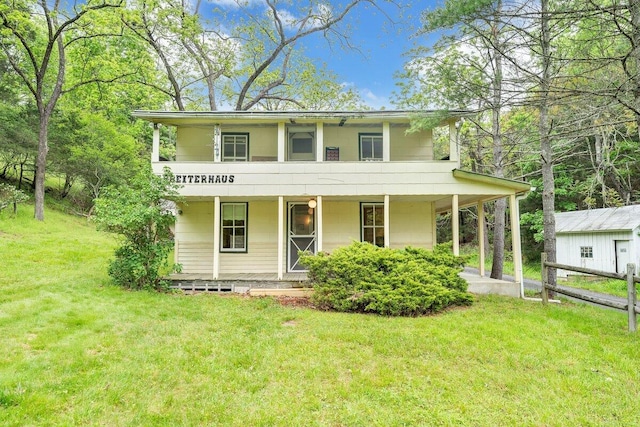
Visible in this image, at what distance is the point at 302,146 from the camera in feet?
35.4

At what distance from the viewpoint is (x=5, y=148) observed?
655 inches

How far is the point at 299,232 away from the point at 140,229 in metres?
4.46

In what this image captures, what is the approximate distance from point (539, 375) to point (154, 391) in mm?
4383

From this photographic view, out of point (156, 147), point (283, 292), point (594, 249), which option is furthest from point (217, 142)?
point (594, 249)

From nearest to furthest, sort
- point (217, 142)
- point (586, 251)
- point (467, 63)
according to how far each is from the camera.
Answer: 1. point (467, 63)
2. point (217, 142)
3. point (586, 251)

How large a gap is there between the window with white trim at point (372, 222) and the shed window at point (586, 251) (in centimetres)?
1052

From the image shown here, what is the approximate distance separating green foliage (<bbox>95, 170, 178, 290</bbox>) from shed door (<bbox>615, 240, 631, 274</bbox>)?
53.3ft

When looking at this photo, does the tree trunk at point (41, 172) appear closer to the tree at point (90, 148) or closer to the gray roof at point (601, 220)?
the tree at point (90, 148)

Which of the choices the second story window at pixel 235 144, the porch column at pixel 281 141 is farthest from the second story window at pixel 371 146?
the second story window at pixel 235 144

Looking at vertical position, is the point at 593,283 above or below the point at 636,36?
below

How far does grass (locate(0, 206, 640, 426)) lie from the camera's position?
127 inches

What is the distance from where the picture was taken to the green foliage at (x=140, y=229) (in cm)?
774

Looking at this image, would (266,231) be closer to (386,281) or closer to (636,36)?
(386,281)

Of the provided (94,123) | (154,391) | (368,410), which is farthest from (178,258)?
(94,123)
